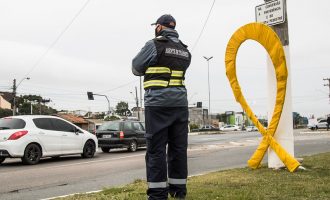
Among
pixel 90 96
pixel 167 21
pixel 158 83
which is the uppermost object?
pixel 90 96

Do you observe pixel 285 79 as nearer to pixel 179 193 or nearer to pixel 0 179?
pixel 179 193

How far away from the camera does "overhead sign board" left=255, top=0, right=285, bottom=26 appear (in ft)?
28.4

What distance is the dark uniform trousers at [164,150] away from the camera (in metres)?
4.73

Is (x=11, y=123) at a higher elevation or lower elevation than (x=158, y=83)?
lower

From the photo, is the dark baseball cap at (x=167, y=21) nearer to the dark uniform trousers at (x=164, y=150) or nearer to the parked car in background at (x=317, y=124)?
the dark uniform trousers at (x=164, y=150)

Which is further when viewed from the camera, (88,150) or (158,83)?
(88,150)

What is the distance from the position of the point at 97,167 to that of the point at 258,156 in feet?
17.1

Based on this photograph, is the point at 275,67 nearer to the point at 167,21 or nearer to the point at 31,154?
the point at 167,21

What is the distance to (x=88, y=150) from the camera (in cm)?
1619

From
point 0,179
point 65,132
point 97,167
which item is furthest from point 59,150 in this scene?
point 0,179

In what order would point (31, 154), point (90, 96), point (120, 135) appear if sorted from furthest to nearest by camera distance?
point (90, 96)
point (120, 135)
point (31, 154)

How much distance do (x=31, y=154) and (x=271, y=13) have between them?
28.1 ft

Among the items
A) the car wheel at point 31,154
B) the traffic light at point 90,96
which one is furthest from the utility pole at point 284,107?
the traffic light at point 90,96

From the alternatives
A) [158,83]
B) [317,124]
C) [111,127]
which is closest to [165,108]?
[158,83]
